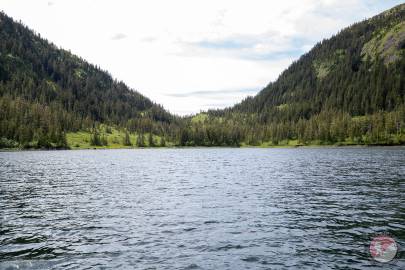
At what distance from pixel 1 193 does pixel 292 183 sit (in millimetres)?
43795

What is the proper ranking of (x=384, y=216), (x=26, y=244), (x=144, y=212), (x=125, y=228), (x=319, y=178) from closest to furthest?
(x=26, y=244) → (x=125, y=228) → (x=384, y=216) → (x=144, y=212) → (x=319, y=178)

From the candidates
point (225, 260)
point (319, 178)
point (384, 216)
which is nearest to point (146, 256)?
point (225, 260)

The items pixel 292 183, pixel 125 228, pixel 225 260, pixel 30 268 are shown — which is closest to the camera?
pixel 30 268

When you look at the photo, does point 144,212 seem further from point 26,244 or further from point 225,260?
point 225,260

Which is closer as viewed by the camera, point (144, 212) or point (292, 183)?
point (144, 212)

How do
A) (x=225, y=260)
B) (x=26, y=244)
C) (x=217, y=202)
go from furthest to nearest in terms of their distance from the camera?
(x=217, y=202), (x=26, y=244), (x=225, y=260)

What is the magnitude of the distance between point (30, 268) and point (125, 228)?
1004 centimetres

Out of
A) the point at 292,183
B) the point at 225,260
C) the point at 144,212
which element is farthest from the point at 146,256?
the point at 292,183

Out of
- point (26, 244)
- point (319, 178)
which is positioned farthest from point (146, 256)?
point (319, 178)

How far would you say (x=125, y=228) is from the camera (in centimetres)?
3000

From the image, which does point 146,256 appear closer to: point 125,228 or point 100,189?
point 125,228

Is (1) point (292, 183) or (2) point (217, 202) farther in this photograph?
(1) point (292, 183)

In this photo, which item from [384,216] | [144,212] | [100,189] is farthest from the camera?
[100,189]

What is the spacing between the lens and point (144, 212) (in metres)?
36.7
